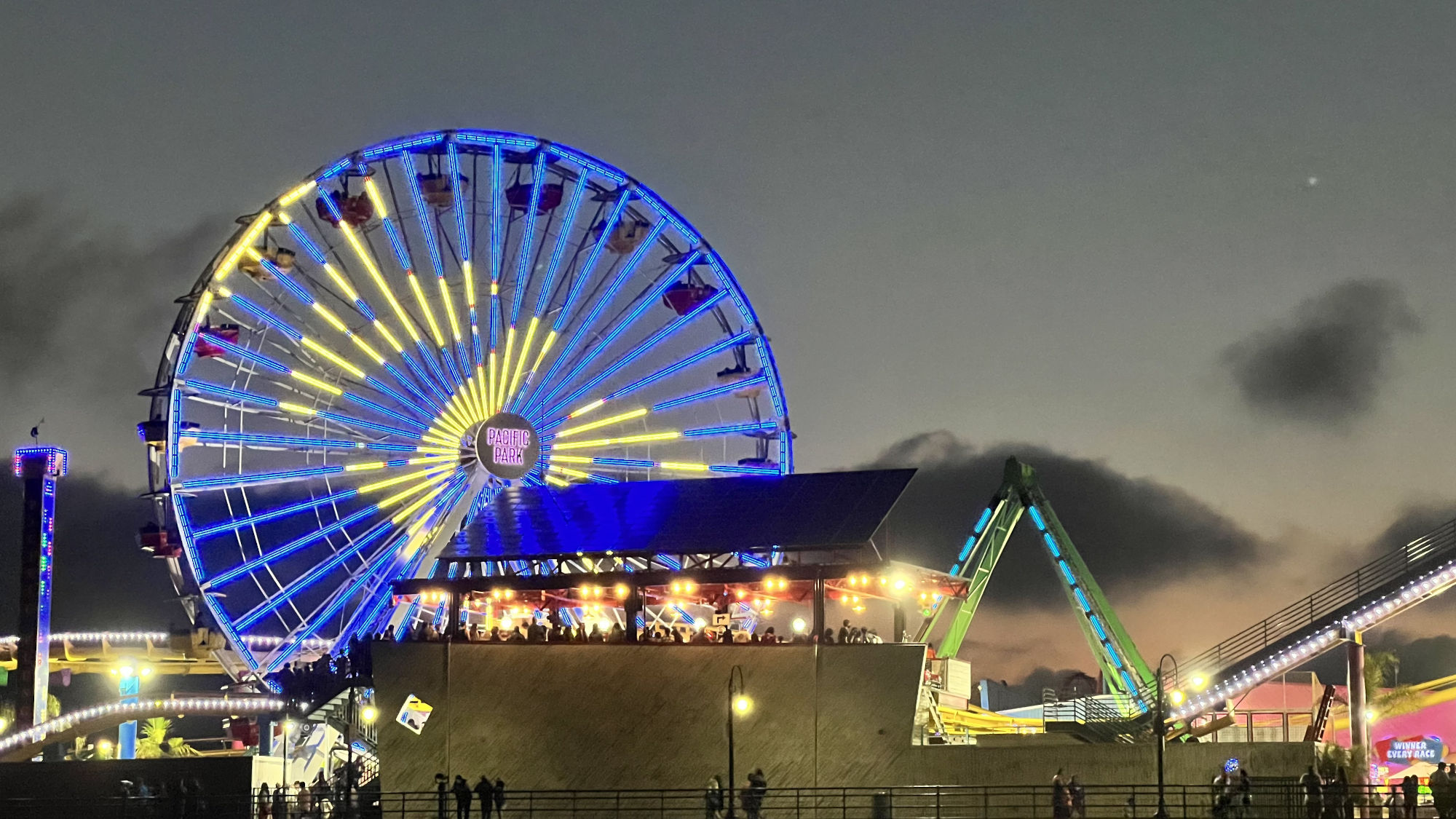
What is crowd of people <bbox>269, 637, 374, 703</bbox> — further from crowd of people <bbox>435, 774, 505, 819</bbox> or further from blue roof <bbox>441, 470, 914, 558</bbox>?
crowd of people <bbox>435, 774, 505, 819</bbox>

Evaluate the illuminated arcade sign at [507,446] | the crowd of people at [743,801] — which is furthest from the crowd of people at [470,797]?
the illuminated arcade sign at [507,446]

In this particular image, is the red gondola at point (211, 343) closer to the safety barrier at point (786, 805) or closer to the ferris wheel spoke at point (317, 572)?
the ferris wheel spoke at point (317, 572)

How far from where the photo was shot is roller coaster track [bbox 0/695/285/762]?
6022 cm

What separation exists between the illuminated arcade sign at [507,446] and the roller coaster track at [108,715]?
44.3 ft

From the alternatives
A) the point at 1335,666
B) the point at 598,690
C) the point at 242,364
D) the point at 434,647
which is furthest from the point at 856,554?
the point at 1335,666

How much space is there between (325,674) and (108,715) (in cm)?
1535

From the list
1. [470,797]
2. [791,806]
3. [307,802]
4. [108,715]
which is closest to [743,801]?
[791,806]

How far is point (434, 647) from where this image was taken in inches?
1657

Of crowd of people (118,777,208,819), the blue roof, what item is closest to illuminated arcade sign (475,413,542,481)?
the blue roof

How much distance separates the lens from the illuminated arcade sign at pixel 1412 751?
53.4 meters

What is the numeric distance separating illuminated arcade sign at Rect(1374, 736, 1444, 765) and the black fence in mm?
14250

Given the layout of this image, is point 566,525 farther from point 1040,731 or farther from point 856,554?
point 1040,731

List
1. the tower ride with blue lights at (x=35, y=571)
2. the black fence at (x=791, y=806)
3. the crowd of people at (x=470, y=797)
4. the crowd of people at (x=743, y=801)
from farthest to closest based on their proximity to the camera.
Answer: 1. the tower ride with blue lights at (x=35, y=571)
2. the crowd of people at (x=470, y=797)
3. the crowd of people at (x=743, y=801)
4. the black fence at (x=791, y=806)

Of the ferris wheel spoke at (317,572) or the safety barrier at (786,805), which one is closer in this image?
the safety barrier at (786,805)
